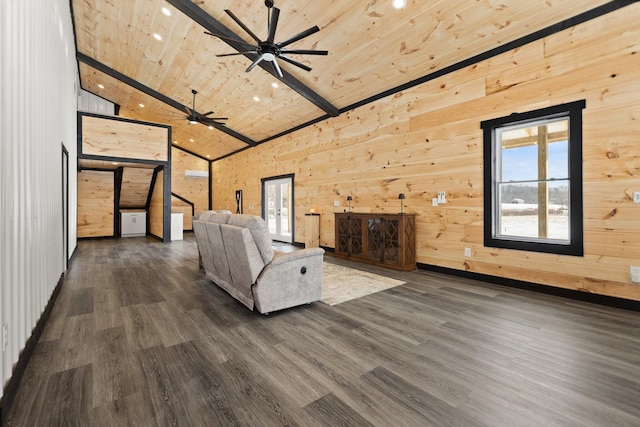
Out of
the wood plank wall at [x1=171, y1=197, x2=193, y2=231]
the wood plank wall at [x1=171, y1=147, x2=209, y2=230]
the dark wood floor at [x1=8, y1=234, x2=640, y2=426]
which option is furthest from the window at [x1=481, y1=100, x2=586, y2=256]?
the wood plank wall at [x1=171, y1=147, x2=209, y2=230]

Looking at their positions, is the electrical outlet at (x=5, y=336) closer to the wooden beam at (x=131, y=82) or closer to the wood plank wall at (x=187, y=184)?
the wooden beam at (x=131, y=82)

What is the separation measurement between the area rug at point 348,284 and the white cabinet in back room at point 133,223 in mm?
8122

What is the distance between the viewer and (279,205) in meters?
9.14

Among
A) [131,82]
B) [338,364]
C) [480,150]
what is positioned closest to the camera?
[338,364]

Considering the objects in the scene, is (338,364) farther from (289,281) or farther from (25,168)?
(25,168)

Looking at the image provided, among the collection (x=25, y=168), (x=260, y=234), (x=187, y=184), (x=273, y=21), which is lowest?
(x=260, y=234)

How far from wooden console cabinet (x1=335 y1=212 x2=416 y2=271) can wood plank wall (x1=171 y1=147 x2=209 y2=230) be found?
895 centimetres

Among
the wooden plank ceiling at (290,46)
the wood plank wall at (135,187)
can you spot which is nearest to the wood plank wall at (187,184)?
the wood plank wall at (135,187)

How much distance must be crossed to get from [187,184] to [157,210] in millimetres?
3543

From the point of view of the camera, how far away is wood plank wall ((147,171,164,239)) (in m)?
8.75

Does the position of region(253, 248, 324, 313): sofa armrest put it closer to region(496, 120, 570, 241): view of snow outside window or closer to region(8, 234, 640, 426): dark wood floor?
region(8, 234, 640, 426): dark wood floor

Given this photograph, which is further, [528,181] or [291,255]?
[528,181]

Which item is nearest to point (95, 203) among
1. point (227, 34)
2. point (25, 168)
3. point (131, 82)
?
point (131, 82)

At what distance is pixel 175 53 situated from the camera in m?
5.94
